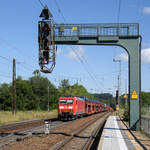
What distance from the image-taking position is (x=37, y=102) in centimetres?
7269

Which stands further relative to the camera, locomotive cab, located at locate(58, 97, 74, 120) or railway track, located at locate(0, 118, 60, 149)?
A: locomotive cab, located at locate(58, 97, 74, 120)

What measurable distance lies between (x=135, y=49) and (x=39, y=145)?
10928 millimetres

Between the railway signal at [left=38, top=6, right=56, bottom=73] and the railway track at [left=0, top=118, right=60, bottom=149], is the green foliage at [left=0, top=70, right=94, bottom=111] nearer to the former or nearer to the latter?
the railway track at [left=0, top=118, right=60, bottom=149]

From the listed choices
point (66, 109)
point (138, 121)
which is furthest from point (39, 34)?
point (66, 109)

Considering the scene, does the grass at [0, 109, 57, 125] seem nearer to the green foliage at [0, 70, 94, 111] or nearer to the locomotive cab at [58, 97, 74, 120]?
the locomotive cab at [58, 97, 74, 120]

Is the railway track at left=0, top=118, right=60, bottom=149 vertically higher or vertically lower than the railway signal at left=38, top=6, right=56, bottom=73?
lower

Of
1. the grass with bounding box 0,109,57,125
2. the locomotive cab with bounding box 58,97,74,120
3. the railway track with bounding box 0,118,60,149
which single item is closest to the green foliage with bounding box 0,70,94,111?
the grass with bounding box 0,109,57,125

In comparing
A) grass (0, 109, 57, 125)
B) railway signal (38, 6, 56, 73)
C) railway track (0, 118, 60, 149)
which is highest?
railway signal (38, 6, 56, 73)

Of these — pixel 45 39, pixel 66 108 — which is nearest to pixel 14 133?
pixel 45 39

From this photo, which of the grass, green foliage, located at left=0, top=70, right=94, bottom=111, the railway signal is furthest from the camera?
green foliage, located at left=0, top=70, right=94, bottom=111

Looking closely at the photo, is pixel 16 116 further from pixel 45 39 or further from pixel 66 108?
pixel 45 39

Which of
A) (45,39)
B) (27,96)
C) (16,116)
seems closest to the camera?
(45,39)

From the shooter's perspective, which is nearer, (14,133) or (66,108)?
(14,133)

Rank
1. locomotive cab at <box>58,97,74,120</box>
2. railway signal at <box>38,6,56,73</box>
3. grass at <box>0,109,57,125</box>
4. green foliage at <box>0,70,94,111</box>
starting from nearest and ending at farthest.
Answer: railway signal at <box>38,6,56,73</box>, grass at <box>0,109,57,125</box>, locomotive cab at <box>58,97,74,120</box>, green foliage at <box>0,70,94,111</box>
